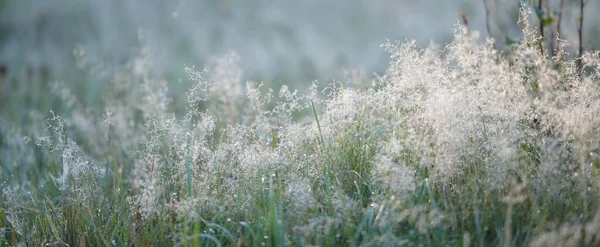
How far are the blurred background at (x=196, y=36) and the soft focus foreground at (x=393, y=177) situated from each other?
2.83 m

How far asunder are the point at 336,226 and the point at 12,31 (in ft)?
17.2

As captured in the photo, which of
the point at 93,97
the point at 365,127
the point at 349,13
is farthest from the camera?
the point at 349,13

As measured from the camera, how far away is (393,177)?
7.45 ft

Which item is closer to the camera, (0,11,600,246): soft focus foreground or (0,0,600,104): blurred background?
(0,11,600,246): soft focus foreground

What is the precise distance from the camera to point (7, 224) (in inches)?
109

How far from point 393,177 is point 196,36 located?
4.59 meters

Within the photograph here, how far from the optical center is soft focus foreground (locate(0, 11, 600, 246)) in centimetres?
219

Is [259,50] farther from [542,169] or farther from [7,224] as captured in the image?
[542,169]

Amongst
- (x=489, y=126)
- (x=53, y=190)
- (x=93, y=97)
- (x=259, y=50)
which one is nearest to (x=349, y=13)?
(x=259, y=50)

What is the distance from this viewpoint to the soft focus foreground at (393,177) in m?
2.19

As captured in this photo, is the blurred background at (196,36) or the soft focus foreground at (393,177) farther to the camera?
the blurred background at (196,36)

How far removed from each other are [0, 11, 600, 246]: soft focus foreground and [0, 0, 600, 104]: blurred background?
2.83 m

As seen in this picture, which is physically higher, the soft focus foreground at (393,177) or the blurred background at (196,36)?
the blurred background at (196,36)

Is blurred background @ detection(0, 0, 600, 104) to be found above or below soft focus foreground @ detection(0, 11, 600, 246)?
above
